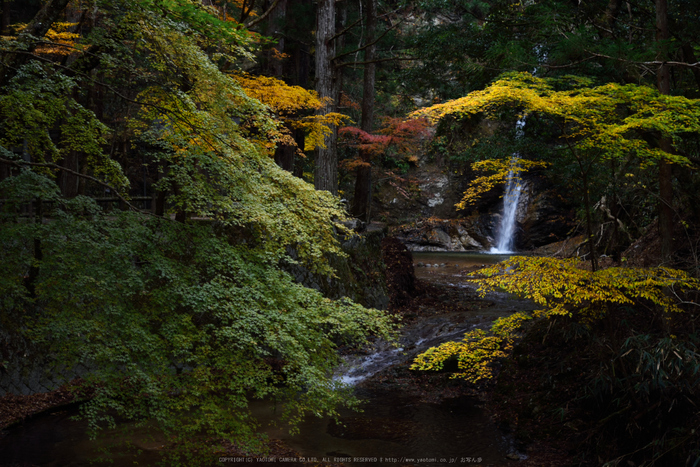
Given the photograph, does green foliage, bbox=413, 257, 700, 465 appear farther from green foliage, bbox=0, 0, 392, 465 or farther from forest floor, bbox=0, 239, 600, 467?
green foliage, bbox=0, 0, 392, 465

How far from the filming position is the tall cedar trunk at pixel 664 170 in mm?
5945

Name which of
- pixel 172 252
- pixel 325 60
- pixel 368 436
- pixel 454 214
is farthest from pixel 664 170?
pixel 454 214

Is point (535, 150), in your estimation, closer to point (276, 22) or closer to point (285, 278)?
point (285, 278)

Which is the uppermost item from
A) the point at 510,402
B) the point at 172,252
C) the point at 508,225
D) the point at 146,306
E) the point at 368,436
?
the point at 508,225

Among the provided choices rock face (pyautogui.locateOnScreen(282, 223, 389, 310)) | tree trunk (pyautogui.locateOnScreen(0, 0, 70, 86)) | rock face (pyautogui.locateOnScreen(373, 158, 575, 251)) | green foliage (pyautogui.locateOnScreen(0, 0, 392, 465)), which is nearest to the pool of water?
rock face (pyautogui.locateOnScreen(373, 158, 575, 251))

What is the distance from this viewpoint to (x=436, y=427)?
23.1ft

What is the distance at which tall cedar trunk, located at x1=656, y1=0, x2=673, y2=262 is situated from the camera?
5945mm

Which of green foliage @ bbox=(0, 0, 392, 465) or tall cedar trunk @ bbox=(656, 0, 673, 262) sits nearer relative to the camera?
green foliage @ bbox=(0, 0, 392, 465)

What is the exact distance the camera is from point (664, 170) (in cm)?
613

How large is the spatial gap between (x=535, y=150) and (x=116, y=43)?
8.32 metres

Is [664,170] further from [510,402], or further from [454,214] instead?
[454,214]

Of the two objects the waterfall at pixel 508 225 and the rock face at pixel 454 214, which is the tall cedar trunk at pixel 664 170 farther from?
the waterfall at pixel 508 225

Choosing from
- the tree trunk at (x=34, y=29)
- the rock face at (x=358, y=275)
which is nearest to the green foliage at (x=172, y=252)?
the tree trunk at (x=34, y=29)

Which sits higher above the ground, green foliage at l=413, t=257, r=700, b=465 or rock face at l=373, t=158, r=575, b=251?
rock face at l=373, t=158, r=575, b=251
